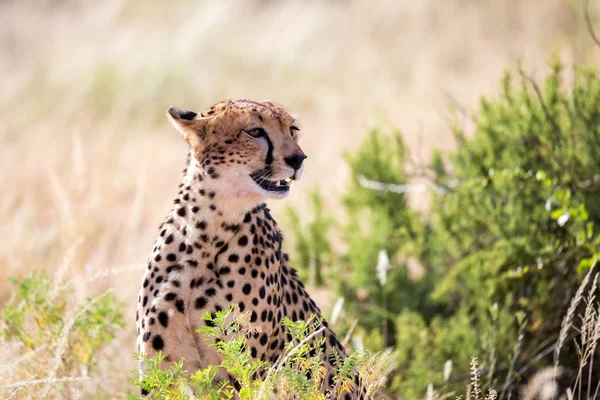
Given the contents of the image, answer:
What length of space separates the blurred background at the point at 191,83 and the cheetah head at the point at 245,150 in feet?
5.12

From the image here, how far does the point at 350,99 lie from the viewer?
354 inches

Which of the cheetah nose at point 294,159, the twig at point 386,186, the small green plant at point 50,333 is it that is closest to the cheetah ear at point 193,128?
the cheetah nose at point 294,159

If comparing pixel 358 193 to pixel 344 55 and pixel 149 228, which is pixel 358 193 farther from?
pixel 344 55

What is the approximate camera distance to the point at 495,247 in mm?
3865

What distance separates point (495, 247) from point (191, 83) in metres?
6.63

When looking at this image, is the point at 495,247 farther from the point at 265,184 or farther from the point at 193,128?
the point at 193,128

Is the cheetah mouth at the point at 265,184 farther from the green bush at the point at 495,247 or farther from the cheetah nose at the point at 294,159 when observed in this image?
the green bush at the point at 495,247

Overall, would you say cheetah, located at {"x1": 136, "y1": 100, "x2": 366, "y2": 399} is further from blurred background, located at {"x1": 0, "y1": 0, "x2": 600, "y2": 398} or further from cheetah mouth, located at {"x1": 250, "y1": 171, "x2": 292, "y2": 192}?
blurred background, located at {"x1": 0, "y1": 0, "x2": 600, "y2": 398}

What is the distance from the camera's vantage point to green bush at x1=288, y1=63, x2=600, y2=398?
367 cm

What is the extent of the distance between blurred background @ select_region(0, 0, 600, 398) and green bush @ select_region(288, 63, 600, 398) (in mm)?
492

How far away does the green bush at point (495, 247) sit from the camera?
12.1ft

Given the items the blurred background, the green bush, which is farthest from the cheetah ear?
the blurred background

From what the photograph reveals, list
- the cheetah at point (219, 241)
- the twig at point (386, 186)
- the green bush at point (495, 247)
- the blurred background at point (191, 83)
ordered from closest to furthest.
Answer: the cheetah at point (219, 241) → the green bush at point (495, 247) → the twig at point (386, 186) → the blurred background at point (191, 83)

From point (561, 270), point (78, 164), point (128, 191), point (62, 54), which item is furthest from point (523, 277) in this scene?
→ point (62, 54)
